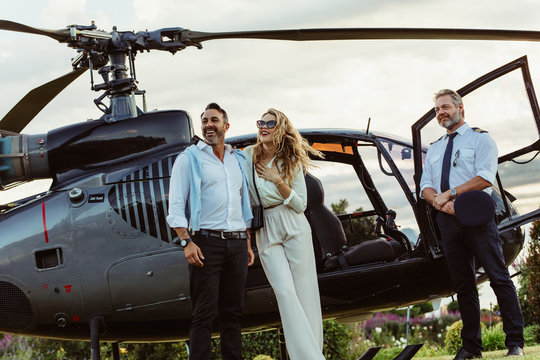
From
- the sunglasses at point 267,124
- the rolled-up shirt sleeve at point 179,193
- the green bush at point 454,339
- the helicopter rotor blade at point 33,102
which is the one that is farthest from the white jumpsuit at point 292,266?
the green bush at point 454,339

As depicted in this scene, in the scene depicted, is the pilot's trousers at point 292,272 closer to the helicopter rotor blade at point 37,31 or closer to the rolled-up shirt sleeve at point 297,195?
the rolled-up shirt sleeve at point 297,195

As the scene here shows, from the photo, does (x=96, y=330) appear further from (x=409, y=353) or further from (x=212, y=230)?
(x=409, y=353)

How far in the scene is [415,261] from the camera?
5.53 meters

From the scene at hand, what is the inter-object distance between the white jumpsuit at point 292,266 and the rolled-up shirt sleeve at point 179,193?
54 centimetres

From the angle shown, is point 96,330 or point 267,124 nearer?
point 267,124

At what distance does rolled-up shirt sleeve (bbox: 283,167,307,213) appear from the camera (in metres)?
4.50

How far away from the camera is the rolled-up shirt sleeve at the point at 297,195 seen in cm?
450

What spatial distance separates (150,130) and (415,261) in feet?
7.96

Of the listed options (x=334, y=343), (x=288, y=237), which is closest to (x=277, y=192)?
(x=288, y=237)

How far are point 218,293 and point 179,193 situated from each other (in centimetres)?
69

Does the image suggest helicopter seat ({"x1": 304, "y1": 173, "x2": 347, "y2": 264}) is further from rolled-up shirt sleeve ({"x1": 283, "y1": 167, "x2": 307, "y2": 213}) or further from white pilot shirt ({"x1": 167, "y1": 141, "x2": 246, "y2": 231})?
white pilot shirt ({"x1": 167, "y1": 141, "x2": 246, "y2": 231})

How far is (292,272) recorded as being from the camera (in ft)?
14.8

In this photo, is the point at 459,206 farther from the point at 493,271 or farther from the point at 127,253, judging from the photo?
the point at 127,253

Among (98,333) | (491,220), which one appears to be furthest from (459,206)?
(98,333)
